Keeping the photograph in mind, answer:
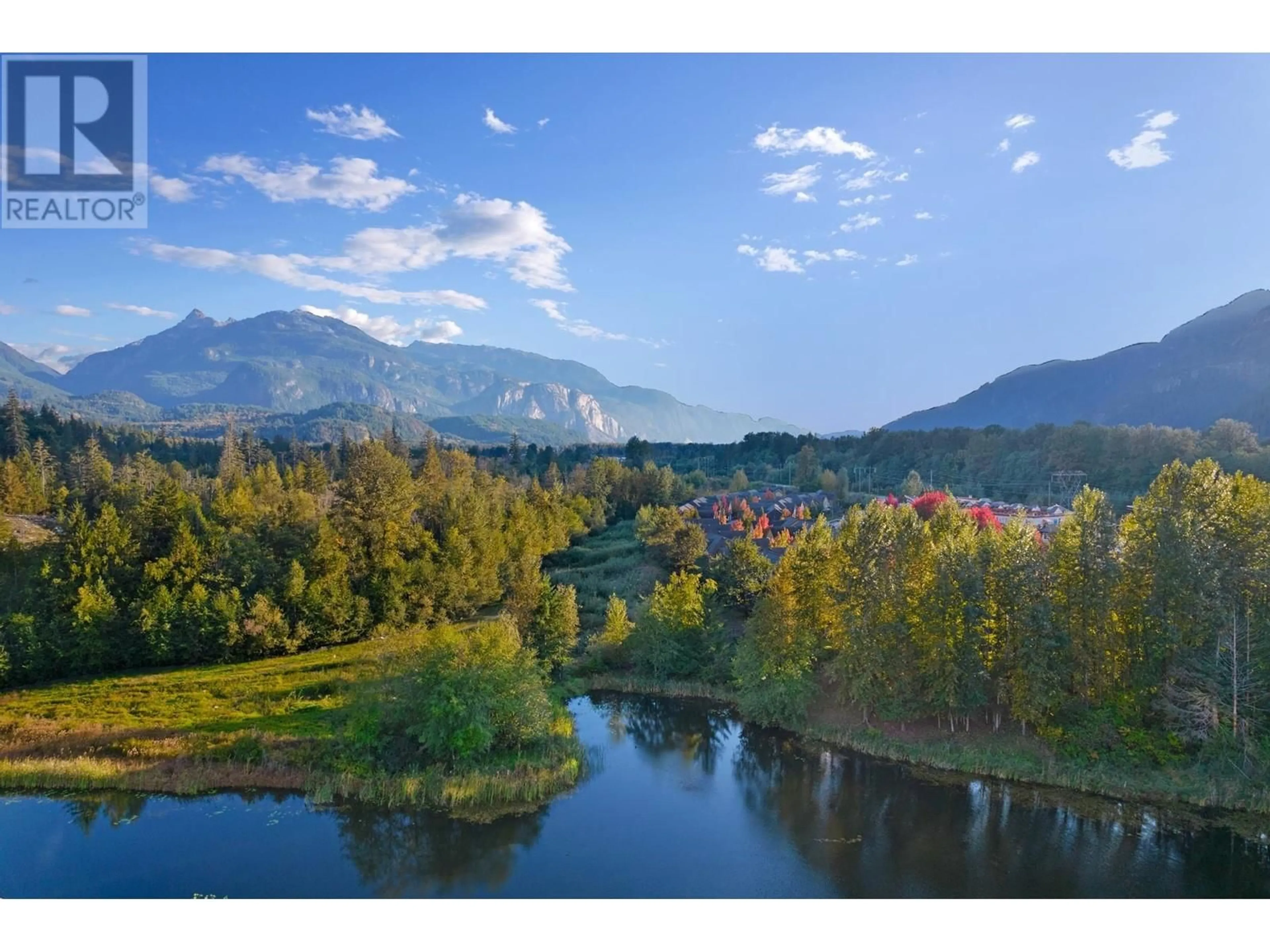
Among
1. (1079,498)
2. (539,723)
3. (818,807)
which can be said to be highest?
(1079,498)

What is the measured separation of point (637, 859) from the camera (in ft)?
82.8

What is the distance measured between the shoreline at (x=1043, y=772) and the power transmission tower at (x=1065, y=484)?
82.6 meters

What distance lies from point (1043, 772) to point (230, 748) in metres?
36.6

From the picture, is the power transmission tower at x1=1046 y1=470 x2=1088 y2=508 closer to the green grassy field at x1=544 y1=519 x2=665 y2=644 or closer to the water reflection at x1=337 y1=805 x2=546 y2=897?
the green grassy field at x1=544 y1=519 x2=665 y2=644

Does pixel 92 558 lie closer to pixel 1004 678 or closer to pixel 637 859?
pixel 637 859

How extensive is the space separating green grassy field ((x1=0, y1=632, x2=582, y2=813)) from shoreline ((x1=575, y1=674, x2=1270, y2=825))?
565 inches

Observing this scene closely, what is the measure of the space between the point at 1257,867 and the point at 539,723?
90.7 ft

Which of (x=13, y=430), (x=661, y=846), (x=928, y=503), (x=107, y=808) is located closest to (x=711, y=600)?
(x=661, y=846)

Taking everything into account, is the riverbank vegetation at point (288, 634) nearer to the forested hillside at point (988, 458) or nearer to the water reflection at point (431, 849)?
the water reflection at point (431, 849)

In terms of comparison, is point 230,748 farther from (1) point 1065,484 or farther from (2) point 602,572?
(1) point 1065,484

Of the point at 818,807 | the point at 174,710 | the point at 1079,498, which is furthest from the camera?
the point at 174,710

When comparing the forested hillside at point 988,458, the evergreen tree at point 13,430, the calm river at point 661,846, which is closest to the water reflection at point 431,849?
the calm river at point 661,846

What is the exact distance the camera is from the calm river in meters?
23.5

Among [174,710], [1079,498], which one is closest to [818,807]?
[1079,498]
